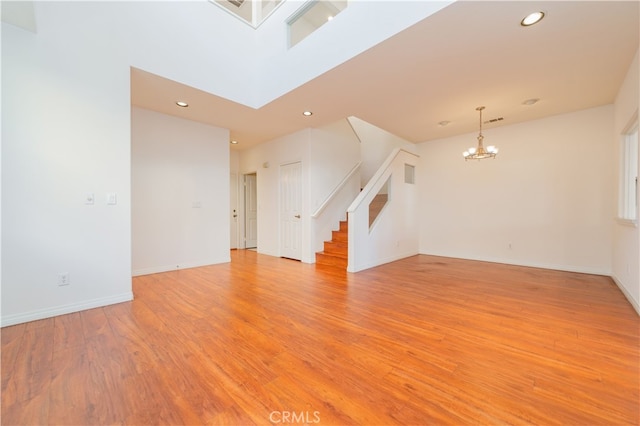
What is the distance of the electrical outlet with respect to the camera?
264cm

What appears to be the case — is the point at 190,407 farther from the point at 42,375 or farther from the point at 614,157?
the point at 614,157

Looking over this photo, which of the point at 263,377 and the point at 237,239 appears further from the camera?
the point at 237,239

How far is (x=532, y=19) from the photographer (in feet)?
7.31

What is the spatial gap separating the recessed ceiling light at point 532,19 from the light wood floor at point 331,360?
2.83 m

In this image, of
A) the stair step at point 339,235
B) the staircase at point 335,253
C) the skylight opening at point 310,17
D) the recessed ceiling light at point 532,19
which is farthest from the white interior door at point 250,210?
the recessed ceiling light at point 532,19

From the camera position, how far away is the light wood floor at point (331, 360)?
1.37 m

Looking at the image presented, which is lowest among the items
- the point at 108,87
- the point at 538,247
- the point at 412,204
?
the point at 538,247

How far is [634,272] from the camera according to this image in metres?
2.82

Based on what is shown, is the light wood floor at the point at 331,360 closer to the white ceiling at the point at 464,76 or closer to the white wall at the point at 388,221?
the white wall at the point at 388,221

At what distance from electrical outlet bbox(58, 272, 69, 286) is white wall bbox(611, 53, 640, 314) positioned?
20.1ft

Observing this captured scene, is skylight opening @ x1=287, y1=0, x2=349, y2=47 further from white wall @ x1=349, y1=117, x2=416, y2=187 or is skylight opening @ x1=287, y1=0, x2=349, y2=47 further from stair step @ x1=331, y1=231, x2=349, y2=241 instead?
white wall @ x1=349, y1=117, x2=416, y2=187

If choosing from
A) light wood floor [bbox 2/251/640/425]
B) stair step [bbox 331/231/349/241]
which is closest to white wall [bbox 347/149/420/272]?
stair step [bbox 331/231/349/241]

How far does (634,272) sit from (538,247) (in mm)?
2008

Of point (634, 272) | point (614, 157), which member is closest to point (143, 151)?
point (634, 272)
